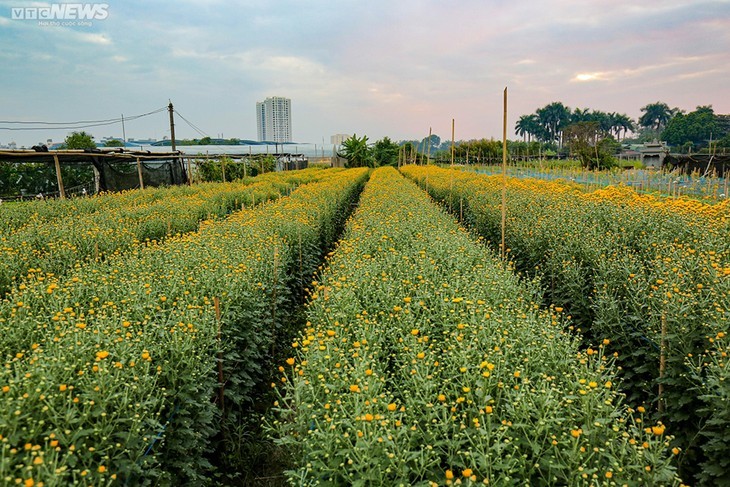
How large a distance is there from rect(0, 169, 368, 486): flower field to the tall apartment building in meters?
94.1

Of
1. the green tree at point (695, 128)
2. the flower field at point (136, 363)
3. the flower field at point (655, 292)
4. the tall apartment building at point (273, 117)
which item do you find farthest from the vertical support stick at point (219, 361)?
the green tree at point (695, 128)

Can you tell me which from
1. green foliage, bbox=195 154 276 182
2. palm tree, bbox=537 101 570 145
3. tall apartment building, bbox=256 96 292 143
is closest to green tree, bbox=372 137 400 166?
green foliage, bbox=195 154 276 182

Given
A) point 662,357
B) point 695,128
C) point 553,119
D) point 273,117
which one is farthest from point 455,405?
point 553,119

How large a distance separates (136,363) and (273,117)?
102 metres

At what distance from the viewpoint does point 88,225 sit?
339 inches

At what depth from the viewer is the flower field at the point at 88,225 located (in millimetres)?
6758

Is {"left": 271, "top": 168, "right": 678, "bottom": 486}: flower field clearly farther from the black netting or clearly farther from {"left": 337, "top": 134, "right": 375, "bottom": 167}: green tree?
{"left": 337, "top": 134, "right": 375, "bottom": 167}: green tree

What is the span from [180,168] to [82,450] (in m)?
23.9

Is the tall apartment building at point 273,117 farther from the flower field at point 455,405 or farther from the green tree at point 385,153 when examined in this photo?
the flower field at point 455,405

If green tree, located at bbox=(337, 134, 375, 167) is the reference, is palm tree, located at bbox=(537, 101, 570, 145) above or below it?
above

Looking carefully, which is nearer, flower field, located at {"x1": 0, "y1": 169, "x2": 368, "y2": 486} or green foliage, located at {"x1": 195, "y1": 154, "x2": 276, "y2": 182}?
flower field, located at {"x1": 0, "y1": 169, "x2": 368, "y2": 486}

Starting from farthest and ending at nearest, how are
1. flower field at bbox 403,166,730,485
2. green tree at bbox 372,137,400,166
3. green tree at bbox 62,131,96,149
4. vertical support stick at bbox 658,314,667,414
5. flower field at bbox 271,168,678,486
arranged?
green tree at bbox 372,137,400,166 < green tree at bbox 62,131,96,149 < vertical support stick at bbox 658,314,667,414 < flower field at bbox 403,166,730,485 < flower field at bbox 271,168,678,486

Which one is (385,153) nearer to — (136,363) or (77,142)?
(77,142)

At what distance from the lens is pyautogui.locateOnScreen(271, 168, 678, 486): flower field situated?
2.35 m
